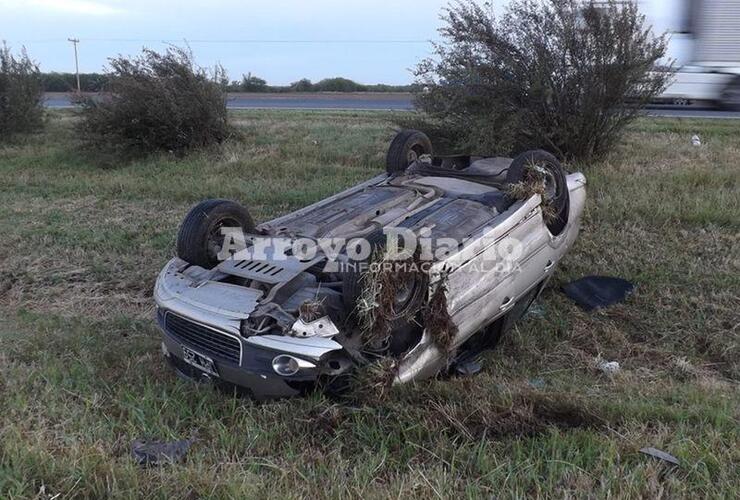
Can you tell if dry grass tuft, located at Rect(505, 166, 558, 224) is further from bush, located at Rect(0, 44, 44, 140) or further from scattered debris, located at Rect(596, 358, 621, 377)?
bush, located at Rect(0, 44, 44, 140)

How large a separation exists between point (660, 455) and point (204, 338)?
2.27 metres

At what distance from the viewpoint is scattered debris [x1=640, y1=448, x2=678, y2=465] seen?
2.68 meters

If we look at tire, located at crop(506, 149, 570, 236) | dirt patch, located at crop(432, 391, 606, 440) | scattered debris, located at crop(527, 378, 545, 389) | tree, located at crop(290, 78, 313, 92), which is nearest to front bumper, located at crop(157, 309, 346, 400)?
dirt patch, located at crop(432, 391, 606, 440)

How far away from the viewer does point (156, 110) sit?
38.5 feet

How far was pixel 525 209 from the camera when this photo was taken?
4371mm

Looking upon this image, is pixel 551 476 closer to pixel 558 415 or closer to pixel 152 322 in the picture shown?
pixel 558 415

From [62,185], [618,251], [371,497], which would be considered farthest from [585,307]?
[62,185]

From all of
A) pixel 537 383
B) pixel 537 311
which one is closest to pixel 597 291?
pixel 537 311

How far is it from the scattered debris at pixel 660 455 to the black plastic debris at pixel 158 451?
2025 mm

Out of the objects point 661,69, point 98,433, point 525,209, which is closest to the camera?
point 98,433

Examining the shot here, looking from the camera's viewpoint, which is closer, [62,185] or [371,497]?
[371,497]

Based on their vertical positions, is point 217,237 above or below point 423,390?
above

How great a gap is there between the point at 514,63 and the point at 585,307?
15.6ft

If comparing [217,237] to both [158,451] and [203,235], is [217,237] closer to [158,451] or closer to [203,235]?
[203,235]
